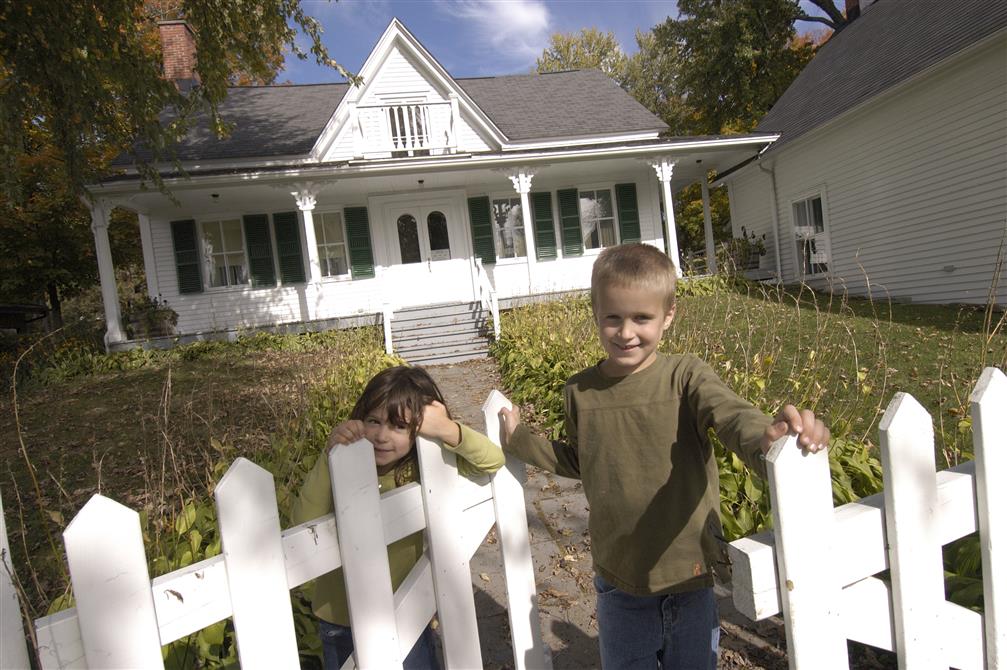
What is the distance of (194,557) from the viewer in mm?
2068

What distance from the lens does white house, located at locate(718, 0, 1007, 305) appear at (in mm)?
9328

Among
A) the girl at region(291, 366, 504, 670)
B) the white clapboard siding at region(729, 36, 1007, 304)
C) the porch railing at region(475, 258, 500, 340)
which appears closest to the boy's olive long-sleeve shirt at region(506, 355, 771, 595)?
the girl at region(291, 366, 504, 670)

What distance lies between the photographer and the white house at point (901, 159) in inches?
367

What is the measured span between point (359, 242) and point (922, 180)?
1153 centimetres

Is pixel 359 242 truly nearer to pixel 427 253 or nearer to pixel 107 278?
pixel 427 253

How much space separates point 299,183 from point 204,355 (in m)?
3.90

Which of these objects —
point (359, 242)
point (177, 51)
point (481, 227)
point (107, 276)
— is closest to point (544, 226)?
point (481, 227)

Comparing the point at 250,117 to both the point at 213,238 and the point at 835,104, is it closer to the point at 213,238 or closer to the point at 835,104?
the point at 213,238

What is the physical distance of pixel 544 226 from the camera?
550 inches

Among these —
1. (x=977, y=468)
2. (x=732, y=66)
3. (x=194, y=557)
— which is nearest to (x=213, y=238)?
(x=194, y=557)

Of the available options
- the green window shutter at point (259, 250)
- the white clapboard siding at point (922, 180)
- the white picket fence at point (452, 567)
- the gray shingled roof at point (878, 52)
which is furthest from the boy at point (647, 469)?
the green window shutter at point (259, 250)

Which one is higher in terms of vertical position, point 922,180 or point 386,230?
point 386,230

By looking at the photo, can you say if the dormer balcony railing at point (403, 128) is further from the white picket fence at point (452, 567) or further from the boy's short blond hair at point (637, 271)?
the white picket fence at point (452, 567)

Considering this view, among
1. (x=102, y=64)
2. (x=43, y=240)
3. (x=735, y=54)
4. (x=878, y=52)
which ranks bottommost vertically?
(x=102, y=64)
